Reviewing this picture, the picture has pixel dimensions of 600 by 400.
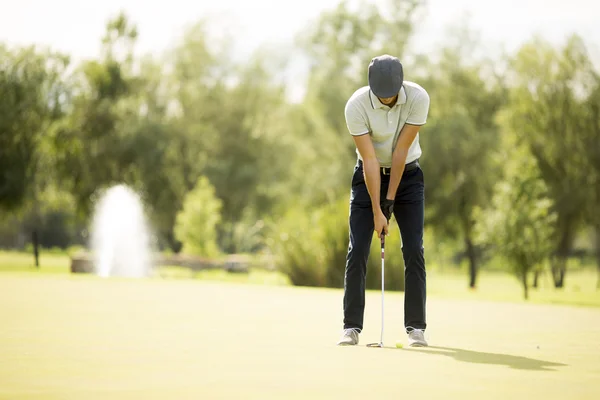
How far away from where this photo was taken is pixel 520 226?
27516mm

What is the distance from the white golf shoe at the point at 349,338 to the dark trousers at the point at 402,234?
0.31 m

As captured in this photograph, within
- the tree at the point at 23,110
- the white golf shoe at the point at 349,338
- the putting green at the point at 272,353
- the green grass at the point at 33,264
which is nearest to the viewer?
the putting green at the point at 272,353

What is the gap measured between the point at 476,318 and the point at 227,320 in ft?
9.24

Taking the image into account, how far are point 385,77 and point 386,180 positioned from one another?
2.83 ft

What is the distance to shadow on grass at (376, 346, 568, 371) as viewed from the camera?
567cm

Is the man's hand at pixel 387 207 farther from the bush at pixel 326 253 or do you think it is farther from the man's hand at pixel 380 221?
the bush at pixel 326 253

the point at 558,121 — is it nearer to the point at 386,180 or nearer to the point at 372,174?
the point at 386,180

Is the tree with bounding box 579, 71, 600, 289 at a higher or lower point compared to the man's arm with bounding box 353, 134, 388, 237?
higher

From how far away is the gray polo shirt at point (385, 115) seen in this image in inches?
279

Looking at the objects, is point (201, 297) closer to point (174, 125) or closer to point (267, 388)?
point (267, 388)

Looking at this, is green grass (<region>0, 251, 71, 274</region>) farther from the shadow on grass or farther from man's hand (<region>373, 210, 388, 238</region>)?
the shadow on grass

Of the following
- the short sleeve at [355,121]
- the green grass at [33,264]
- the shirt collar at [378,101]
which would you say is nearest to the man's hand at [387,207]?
the short sleeve at [355,121]

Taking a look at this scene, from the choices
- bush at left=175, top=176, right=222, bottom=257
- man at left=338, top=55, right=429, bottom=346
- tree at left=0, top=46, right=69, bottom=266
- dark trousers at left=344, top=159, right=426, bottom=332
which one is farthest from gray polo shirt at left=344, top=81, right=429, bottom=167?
tree at left=0, top=46, right=69, bottom=266

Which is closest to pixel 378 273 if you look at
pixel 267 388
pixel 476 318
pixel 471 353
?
pixel 476 318
